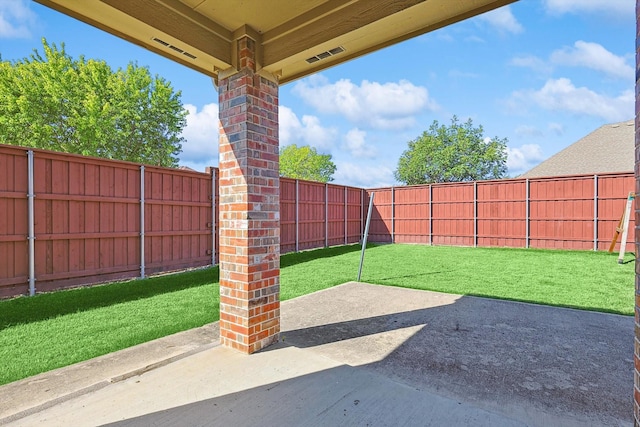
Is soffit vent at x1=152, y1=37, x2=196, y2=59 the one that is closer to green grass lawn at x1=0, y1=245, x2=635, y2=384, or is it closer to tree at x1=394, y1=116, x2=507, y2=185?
green grass lawn at x1=0, y1=245, x2=635, y2=384

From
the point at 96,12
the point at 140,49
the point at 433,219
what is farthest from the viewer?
the point at 433,219

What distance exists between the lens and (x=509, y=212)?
11.3 m

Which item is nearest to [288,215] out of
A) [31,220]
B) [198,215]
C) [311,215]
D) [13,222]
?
[311,215]

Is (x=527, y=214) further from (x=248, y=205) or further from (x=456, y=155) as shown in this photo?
(x=456, y=155)

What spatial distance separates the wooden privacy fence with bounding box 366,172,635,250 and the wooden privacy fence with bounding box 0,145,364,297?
8210 millimetres

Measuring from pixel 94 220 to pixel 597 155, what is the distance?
70.6ft

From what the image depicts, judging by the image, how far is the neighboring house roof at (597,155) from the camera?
1550 centimetres

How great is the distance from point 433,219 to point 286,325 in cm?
1052

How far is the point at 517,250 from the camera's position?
1041 centimetres

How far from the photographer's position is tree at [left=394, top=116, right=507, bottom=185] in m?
25.4

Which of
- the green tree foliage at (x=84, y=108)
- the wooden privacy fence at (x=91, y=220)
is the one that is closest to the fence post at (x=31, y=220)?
the wooden privacy fence at (x=91, y=220)

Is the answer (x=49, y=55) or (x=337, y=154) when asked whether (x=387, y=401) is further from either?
(x=337, y=154)

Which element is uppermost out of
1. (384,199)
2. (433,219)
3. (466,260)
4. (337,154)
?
(337,154)

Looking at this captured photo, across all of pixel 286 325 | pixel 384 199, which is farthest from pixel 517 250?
pixel 286 325
